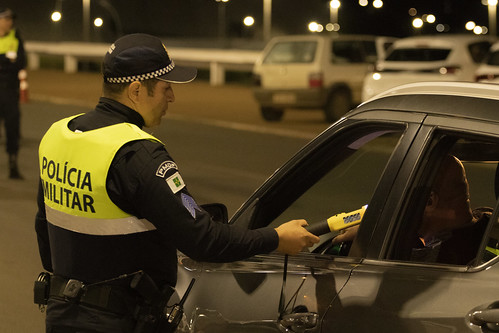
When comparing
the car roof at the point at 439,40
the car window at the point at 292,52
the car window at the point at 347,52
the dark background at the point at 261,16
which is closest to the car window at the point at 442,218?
the car roof at the point at 439,40

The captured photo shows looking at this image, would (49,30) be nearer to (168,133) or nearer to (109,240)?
(168,133)

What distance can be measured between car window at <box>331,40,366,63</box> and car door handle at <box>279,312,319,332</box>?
17941 millimetres

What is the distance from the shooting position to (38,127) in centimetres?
1958

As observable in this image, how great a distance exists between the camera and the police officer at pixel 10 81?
42.0 ft

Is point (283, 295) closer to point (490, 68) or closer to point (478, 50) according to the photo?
point (490, 68)

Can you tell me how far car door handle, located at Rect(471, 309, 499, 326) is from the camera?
2.67 meters

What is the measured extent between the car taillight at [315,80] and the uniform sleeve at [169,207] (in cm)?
1723

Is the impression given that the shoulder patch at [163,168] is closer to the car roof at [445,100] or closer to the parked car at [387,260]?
the parked car at [387,260]

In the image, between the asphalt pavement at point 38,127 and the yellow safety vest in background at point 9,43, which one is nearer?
the asphalt pavement at point 38,127

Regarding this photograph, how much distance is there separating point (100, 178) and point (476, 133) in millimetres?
1112

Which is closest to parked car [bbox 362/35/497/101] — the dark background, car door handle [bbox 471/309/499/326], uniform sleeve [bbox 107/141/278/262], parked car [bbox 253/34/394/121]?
parked car [bbox 253/34/394/121]

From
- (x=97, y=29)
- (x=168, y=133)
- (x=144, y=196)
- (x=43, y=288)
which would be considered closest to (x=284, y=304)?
(x=144, y=196)

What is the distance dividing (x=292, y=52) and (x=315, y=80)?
42.1 inches

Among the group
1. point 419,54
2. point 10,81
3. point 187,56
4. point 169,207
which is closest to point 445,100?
point 169,207
